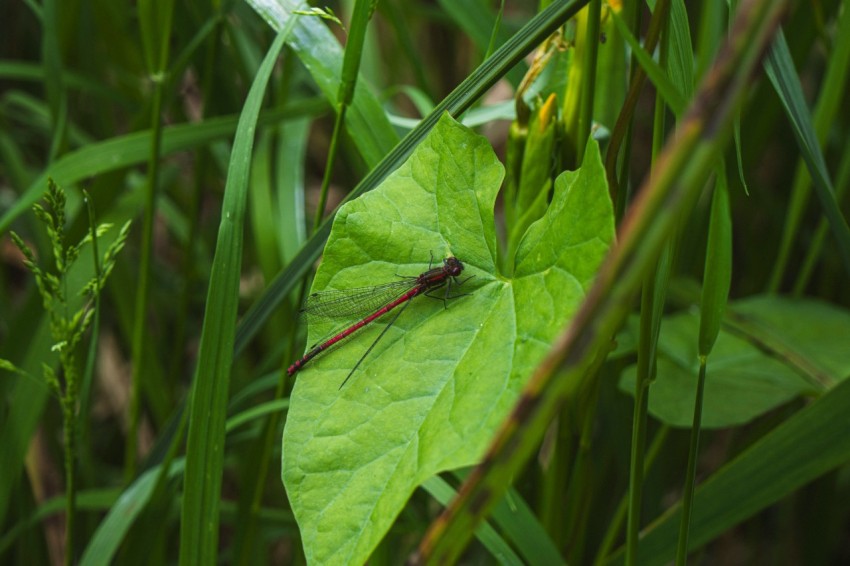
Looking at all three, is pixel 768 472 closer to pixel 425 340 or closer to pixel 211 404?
pixel 425 340

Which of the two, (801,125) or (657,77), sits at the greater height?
(657,77)

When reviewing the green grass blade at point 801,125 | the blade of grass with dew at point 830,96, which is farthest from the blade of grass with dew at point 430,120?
the blade of grass with dew at point 830,96

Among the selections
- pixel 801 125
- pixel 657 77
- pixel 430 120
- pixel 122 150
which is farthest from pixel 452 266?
pixel 122 150

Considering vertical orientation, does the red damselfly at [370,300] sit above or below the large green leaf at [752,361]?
above

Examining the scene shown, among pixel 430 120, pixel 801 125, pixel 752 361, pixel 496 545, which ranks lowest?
pixel 752 361

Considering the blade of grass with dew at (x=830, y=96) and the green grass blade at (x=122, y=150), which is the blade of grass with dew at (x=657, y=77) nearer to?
the blade of grass with dew at (x=830, y=96)

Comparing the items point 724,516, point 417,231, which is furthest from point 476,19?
point 724,516
